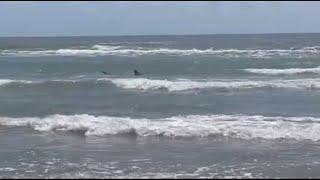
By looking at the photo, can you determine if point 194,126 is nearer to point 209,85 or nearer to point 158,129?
point 158,129

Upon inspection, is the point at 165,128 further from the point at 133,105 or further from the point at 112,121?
the point at 133,105

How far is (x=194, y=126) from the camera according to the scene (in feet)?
39.0

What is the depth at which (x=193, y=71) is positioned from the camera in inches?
1218

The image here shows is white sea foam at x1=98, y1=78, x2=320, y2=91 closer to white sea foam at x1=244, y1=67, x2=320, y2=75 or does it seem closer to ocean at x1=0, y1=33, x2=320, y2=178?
ocean at x1=0, y1=33, x2=320, y2=178

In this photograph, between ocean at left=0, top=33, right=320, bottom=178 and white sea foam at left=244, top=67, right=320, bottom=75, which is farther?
white sea foam at left=244, top=67, right=320, bottom=75

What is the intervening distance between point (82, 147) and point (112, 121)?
8.90ft

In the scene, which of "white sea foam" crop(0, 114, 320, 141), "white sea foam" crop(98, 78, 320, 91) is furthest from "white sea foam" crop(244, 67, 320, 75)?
"white sea foam" crop(0, 114, 320, 141)

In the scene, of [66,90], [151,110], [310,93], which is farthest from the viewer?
[66,90]

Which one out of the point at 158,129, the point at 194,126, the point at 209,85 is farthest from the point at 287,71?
the point at 158,129

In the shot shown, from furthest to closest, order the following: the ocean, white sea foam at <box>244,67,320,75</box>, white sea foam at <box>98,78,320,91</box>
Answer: white sea foam at <box>244,67,320,75</box> → white sea foam at <box>98,78,320,91</box> → the ocean

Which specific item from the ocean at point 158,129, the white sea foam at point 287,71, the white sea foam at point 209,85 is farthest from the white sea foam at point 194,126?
the white sea foam at point 287,71

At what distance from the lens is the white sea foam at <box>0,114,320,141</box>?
1123 cm

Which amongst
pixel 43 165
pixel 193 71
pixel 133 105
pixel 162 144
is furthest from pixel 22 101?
pixel 193 71

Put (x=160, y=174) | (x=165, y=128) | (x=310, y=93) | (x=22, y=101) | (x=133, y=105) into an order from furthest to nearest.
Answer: (x=310, y=93) → (x=22, y=101) → (x=133, y=105) → (x=165, y=128) → (x=160, y=174)
